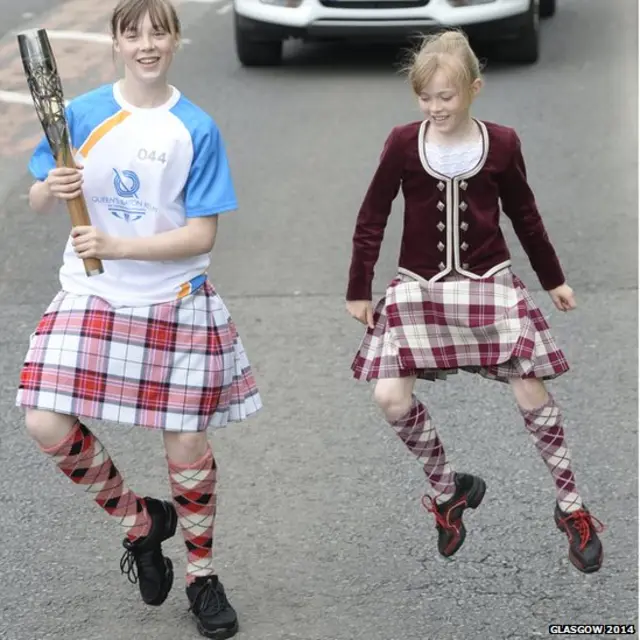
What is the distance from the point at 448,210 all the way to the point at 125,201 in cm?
90

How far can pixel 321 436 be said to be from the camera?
6129 millimetres

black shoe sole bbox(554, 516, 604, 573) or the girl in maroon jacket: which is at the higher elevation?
the girl in maroon jacket

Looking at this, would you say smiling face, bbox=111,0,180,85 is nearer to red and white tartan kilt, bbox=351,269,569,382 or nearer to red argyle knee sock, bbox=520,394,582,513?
red and white tartan kilt, bbox=351,269,569,382

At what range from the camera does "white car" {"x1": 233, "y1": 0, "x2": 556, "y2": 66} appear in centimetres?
1194

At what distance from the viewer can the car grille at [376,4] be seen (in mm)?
11914

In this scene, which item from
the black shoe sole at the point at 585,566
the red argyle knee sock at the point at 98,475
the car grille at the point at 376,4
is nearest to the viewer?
the red argyle knee sock at the point at 98,475

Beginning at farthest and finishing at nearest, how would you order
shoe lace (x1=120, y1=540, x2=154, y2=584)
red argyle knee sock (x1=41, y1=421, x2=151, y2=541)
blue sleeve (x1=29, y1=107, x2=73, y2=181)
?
1. shoe lace (x1=120, y1=540, x2=154, y2=584)
2. red argyle knee sock (x1=41, y1=421, x2=151, y2=541)
3. blue sleeve (x1=29, y1=107, x2=73, y2=181)

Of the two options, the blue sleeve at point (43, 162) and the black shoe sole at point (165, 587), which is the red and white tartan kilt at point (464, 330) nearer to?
the black shoe sole at point (165, 587)

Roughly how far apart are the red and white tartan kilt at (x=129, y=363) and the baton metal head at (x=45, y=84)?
534 millimetres

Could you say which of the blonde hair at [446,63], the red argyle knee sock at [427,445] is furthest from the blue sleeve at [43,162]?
the red argyle knee sock at [427,445]

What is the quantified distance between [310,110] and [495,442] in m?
5.67

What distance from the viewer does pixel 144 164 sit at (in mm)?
4223

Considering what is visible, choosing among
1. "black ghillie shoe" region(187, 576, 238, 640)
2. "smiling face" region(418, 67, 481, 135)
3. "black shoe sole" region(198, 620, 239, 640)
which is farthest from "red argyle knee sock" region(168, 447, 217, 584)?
"smiling face" region(418, 67, 481, 135)

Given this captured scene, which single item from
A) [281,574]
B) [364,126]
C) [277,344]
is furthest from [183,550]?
[364,126]
